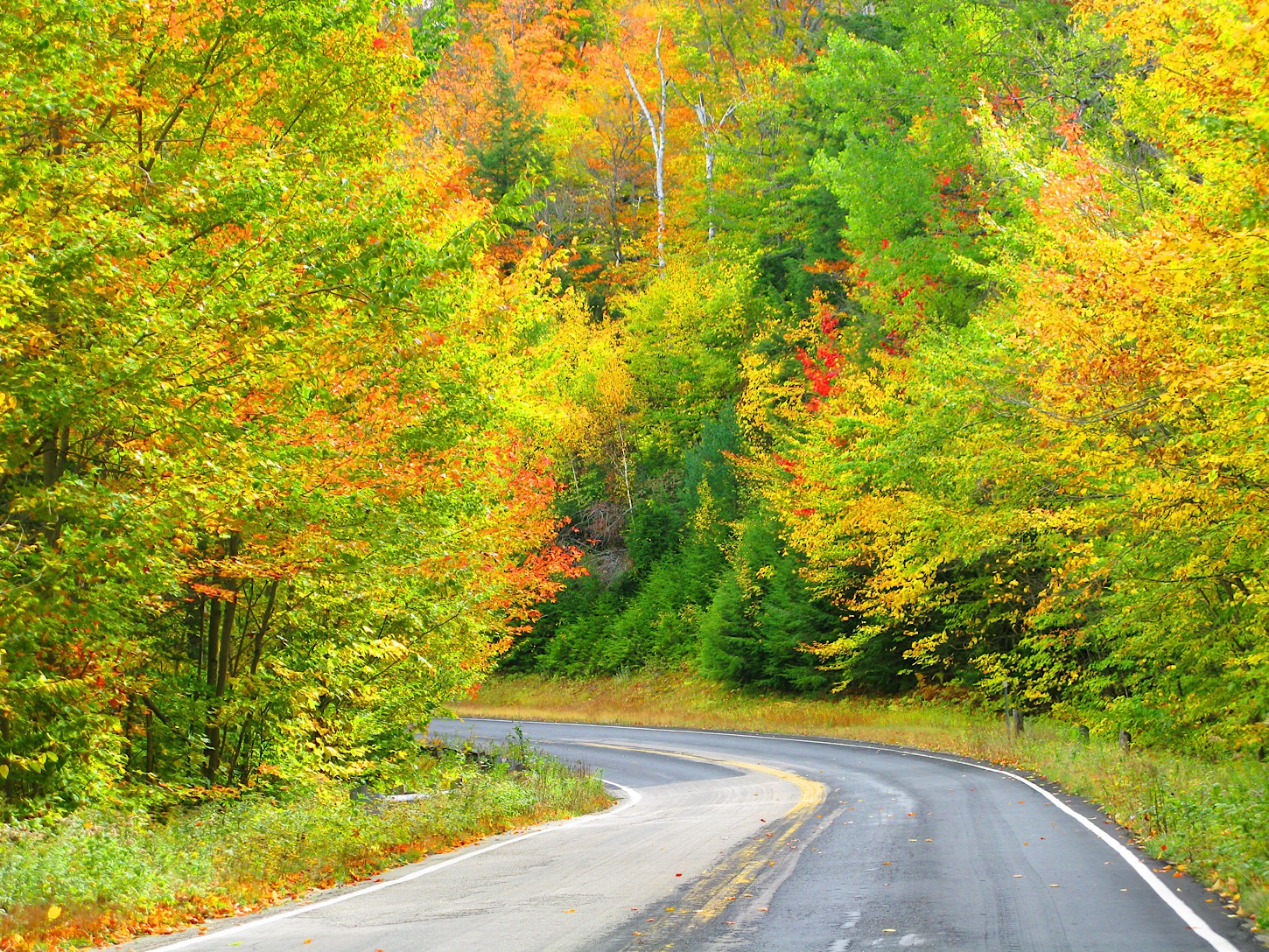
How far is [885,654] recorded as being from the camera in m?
35.4

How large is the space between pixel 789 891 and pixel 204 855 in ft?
17.0

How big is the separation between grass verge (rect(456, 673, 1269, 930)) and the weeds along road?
1.37 ft

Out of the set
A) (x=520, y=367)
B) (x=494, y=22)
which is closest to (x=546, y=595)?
(x=520, y=367)

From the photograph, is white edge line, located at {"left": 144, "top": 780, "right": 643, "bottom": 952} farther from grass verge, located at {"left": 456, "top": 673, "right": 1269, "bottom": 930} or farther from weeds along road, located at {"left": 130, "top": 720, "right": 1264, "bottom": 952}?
grass verge, located at {"left": 456, "top": 673, "right": 1269, "bottom": 930}

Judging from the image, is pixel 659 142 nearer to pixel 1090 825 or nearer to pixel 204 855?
pixel 1090 825

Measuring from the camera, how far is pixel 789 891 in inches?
367

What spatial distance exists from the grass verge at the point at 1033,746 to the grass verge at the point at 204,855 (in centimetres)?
774

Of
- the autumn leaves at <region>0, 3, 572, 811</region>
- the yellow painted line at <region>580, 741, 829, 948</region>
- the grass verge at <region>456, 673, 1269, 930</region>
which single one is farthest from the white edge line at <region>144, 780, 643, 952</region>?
the grass verge at <region>456, 673, 1269, 930</region>

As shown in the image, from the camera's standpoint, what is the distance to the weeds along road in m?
7.56

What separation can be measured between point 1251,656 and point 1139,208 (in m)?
8.40

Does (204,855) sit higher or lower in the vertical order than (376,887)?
higher

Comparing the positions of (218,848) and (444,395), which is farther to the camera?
(444,395)

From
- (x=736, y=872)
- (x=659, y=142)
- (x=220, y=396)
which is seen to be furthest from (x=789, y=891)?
(x=659, y=142)

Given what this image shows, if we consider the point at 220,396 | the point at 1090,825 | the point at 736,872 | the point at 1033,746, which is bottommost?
the point at 1033,746
